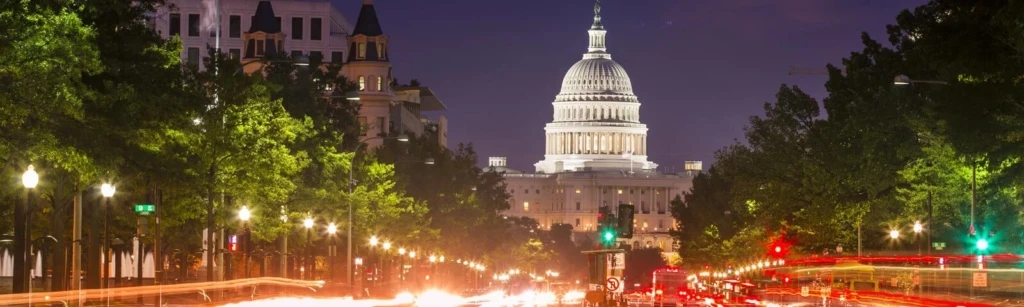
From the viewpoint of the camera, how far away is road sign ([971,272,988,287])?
1337 inches

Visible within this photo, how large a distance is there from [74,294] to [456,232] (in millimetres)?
96826

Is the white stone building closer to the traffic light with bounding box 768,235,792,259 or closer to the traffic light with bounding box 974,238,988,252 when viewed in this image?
the traffic light with bounding box 768,235,792,259

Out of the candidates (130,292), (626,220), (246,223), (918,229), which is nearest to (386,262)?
(918,229)

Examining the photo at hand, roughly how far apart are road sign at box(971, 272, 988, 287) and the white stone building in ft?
355

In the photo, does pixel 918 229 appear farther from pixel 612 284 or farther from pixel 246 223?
pixel 246 223

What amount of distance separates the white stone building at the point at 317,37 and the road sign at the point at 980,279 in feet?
355

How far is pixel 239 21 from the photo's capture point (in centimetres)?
16700

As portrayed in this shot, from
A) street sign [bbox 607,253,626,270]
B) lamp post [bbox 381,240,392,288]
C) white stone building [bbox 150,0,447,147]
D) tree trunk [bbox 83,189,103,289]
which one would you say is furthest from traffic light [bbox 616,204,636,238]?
white stone building [bbox 150,0,447,147]

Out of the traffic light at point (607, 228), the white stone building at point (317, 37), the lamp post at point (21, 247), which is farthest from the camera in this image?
the white stone building at point (317, 37)

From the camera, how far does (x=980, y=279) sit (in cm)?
3409

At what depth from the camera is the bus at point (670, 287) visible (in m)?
82.6

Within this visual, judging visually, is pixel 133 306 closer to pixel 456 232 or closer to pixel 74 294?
pixel 74 294

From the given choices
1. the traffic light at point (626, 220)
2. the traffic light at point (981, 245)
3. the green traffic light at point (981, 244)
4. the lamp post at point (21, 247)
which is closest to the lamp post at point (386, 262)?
the traffic light at point (981, 245)

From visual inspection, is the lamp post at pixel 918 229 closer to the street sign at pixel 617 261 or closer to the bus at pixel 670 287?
the bus at pixel 670 287
